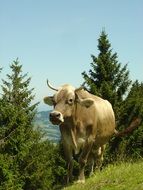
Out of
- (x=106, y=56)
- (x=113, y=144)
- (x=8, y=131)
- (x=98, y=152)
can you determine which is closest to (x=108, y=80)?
(x=106, y=56)

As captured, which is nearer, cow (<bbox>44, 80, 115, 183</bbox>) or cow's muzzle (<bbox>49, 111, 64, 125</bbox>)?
cow's muzzle (<bbox>49, 111, 64, 125</bbox>)

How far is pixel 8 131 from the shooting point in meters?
33.6

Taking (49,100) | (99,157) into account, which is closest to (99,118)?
(49,100)

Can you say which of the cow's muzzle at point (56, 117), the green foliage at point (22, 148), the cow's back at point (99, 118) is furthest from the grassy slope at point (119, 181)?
the green foliage at point (22, 148)

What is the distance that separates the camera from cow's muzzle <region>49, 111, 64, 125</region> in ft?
43.8

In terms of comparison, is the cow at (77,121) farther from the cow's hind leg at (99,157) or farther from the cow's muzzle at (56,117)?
the cow's hind leg at (99,157)

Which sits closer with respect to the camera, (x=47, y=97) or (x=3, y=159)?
(x=47, y=97)

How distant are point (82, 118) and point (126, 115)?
25.5m

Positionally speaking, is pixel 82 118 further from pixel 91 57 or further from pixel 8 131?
pixel 91 57

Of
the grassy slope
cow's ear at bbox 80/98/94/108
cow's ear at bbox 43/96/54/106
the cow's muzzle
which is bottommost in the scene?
the grassy slope

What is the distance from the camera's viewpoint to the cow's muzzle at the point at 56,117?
13.3m

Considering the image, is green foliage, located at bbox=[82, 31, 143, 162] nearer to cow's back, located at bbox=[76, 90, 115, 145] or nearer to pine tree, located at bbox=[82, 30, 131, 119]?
pine tree, located at bbox=[82, 30, 131, 119]

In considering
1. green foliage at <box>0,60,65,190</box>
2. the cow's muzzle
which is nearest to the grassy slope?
the cow's muzzle

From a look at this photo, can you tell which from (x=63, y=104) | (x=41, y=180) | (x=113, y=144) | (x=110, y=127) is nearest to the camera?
(x=63, y=104)
